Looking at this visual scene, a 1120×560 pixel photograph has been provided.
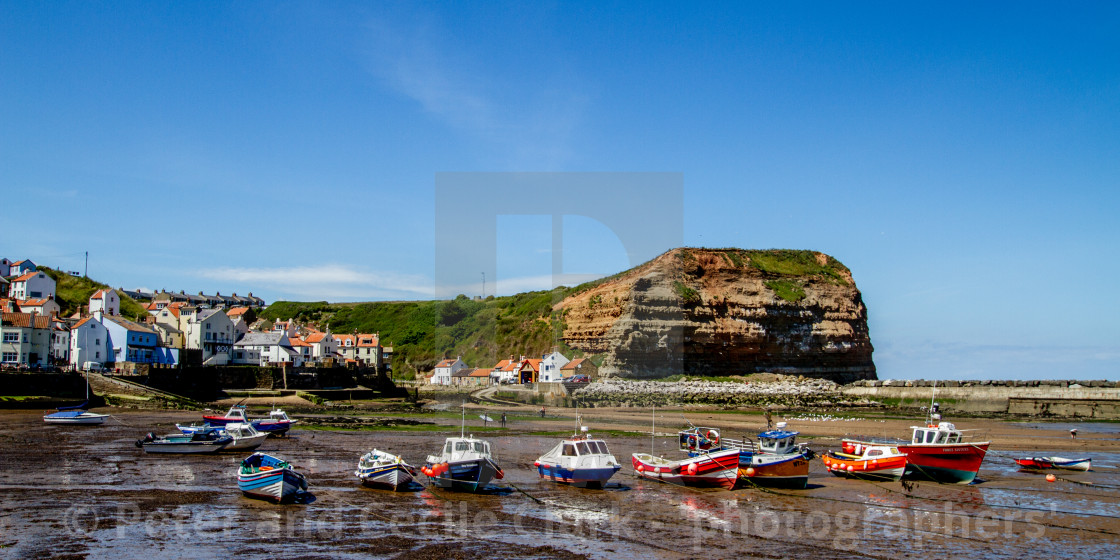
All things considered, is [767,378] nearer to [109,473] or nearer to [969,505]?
[969,505]

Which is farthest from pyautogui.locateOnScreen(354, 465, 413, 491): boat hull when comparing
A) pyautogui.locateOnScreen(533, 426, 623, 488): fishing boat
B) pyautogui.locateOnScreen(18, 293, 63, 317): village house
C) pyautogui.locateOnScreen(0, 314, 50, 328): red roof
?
pyautogui.locateOnScreen(18, 293, 63, 317): village house

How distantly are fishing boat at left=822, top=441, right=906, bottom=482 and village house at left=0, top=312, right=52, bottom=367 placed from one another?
71832 millimetres

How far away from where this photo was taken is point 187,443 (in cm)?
3303

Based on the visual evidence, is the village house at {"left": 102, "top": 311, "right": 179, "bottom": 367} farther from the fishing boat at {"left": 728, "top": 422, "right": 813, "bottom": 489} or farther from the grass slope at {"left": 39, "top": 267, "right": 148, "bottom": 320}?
the fishing boat at {"left": 728, "top": 422, "right": 813, "bottom": 489}

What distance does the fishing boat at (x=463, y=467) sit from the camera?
930 inches

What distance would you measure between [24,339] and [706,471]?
2811 inches

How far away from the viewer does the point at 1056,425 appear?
182 ft

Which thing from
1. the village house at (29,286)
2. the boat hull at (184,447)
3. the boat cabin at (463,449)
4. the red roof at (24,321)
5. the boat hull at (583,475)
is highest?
the village house at (29,286)

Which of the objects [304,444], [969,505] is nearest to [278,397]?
[304,444]

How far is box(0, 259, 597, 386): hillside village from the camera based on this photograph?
2749 inches

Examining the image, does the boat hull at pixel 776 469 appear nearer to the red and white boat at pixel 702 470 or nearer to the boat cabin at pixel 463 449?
the red and white boat at pixel 702 470

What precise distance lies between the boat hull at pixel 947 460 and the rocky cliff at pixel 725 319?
5842 centimetres

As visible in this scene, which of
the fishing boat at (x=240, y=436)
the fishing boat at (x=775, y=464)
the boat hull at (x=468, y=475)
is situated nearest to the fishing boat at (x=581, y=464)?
the boat hull at (x=468, y=475)

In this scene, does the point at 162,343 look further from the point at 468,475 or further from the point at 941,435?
the point at 941,435
